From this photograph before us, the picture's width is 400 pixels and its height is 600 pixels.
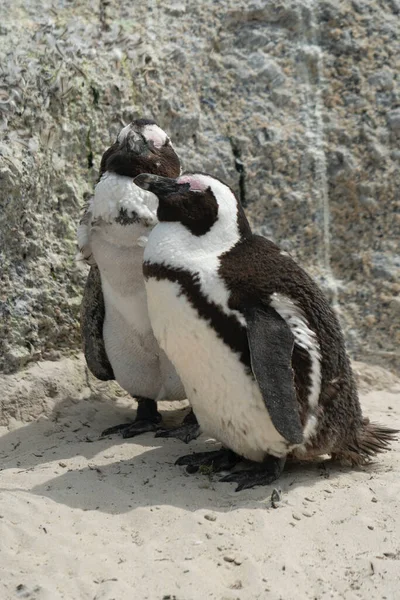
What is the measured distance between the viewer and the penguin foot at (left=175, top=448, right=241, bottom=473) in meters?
3.71

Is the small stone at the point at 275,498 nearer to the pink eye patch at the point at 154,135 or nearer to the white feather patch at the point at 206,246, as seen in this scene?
the white feather patch at the point at 206,246

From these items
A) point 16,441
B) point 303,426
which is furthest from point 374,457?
point 16,441

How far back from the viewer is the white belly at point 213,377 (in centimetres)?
346

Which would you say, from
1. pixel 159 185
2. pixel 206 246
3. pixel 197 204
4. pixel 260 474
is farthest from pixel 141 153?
pixel 260 474

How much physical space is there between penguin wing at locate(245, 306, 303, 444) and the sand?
0.29 m

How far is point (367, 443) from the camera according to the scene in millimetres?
3814

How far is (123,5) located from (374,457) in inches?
115

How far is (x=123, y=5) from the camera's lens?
5320mm

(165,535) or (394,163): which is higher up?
(394,163)

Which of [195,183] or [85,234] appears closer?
[195,183]

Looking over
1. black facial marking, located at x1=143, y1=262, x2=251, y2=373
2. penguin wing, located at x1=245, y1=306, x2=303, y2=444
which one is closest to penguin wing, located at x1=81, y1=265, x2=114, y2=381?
black facial marking, located at x1=143, y1=262, x2=251, y2=373

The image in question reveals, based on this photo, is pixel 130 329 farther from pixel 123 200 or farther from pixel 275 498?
pixel 275 498

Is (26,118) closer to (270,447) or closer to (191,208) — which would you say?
(191,208)

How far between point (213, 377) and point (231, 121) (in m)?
2.20
